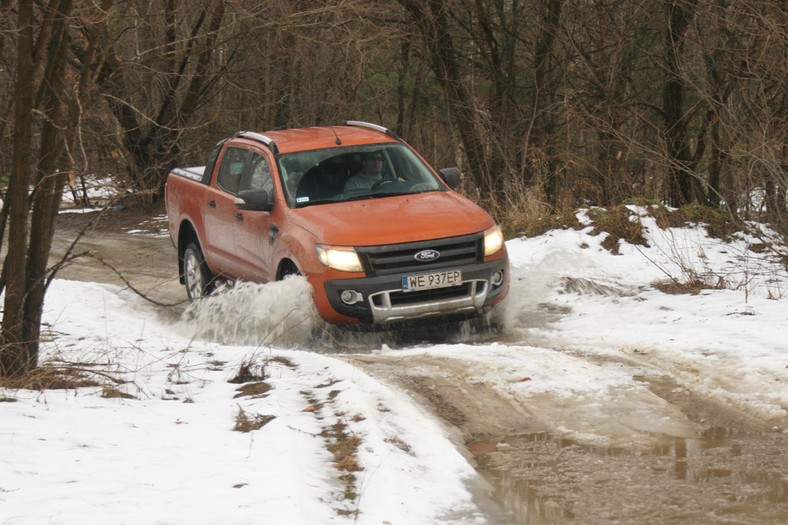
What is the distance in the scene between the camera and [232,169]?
1070cm

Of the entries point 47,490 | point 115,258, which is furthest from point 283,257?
point 115,258

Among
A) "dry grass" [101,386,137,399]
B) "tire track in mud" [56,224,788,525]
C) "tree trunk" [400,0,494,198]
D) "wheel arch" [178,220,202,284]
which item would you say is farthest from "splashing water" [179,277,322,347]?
"tree trunk" [400,0,494,198]

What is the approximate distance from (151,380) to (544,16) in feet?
45.3

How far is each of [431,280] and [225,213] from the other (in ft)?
9.07

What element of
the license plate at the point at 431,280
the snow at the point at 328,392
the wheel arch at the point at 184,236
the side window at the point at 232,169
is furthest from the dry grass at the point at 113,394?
the wheel arch at the point at 184,236

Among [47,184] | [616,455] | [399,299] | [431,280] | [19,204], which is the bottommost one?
[616,455]

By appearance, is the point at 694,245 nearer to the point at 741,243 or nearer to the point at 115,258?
the point at 741,243

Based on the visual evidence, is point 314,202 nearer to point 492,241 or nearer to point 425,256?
point 425,256

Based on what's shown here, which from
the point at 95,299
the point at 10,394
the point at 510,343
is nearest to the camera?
the point at 10,394

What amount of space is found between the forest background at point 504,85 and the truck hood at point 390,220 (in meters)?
3.81

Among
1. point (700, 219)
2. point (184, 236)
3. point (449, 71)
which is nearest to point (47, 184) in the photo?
point (184, 236)

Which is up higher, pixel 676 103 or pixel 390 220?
pixel 676 103

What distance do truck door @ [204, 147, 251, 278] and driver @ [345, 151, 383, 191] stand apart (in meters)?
1.23

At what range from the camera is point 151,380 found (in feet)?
24.2
